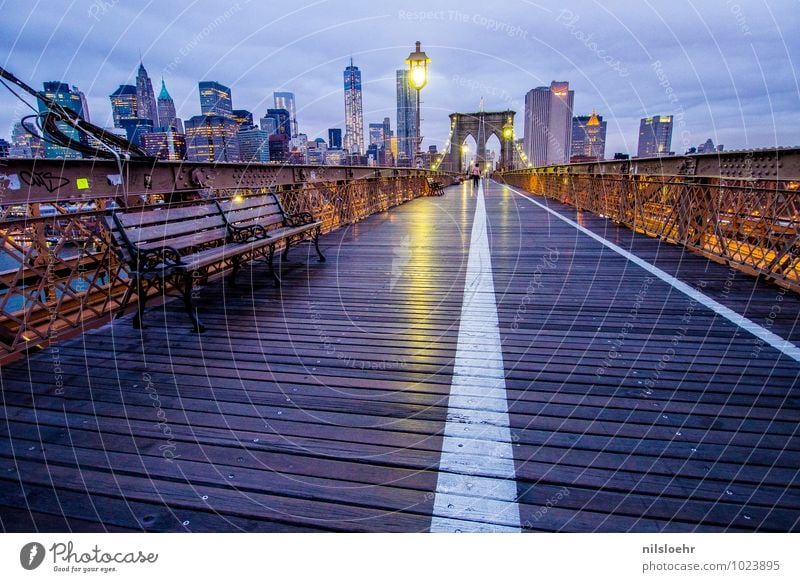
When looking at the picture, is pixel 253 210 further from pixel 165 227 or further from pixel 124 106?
pixel 124 106

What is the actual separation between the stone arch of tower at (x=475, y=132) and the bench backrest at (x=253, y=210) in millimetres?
66274

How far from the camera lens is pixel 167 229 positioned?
4.34 m

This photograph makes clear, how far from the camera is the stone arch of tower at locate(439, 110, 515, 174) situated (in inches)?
2830

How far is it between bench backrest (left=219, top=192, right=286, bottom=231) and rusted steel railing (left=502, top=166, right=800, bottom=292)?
20.2 feet

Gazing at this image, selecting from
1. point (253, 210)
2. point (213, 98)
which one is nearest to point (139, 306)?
point (253, 210)

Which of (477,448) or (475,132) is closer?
(477,448)

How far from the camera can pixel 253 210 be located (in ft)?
20.1

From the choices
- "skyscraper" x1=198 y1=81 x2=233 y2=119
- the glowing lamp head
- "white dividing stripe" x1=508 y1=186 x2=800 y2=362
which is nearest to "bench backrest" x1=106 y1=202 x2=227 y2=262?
"white dividing stripe" x1=508 y1=186 x2=800 y2=362

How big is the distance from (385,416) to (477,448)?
573 millimetres

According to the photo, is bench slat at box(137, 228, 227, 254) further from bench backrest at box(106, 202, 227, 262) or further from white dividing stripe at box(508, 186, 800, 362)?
white dividing stripe at box(508, 186, 800, 362)

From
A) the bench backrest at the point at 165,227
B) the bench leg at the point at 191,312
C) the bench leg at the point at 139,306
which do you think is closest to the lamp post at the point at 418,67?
the bench backrest at the point at 165,227

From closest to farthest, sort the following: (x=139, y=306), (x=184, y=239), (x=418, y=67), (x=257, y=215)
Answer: (x=139, y=306) < (x=184, y=239) < (x=257, y=215) < (x=418, y=67)

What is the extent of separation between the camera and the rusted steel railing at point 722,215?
4949mm

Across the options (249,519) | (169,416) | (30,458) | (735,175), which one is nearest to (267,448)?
(249,519)
